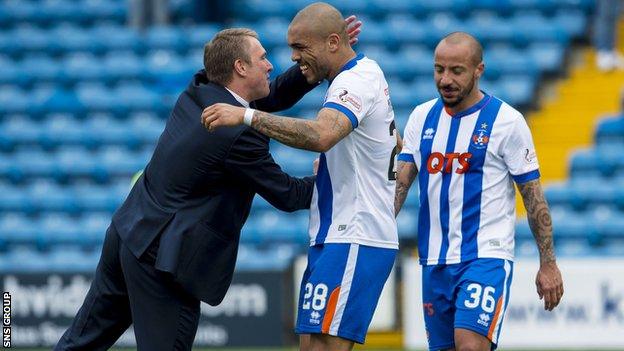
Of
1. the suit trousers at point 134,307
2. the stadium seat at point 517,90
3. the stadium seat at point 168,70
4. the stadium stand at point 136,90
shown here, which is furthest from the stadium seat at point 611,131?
the suit trousers at point 134,307

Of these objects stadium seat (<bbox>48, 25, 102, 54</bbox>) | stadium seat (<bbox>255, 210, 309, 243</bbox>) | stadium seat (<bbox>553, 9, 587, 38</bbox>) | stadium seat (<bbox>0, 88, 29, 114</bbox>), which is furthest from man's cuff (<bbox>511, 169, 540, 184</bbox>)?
stadium seat (<bbox>48, 25, 102, 54</bbox>)

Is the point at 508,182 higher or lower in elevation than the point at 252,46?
lower

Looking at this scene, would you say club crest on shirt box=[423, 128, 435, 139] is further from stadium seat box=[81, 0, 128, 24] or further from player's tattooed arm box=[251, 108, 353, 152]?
stadium seat box=[81, 0, 128, 24]

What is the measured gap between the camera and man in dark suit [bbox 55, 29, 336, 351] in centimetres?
574

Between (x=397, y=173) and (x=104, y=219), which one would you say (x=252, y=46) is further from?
(x=104, y=219)

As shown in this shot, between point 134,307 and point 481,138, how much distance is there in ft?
6.08

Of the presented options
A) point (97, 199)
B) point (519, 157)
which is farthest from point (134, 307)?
point (97, 199)

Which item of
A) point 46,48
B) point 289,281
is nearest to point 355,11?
point 46,48

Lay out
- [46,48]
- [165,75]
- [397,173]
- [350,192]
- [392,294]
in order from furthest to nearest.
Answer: [46,48] < [165,75] < [392,294] < [397,173] < [350,192]

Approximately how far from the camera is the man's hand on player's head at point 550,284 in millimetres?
6066

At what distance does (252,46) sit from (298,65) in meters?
0.34

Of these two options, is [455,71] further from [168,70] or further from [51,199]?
[168,70]

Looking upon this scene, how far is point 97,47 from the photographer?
1644 cm

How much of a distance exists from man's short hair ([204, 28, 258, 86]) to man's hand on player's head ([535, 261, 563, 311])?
1.76 metres
